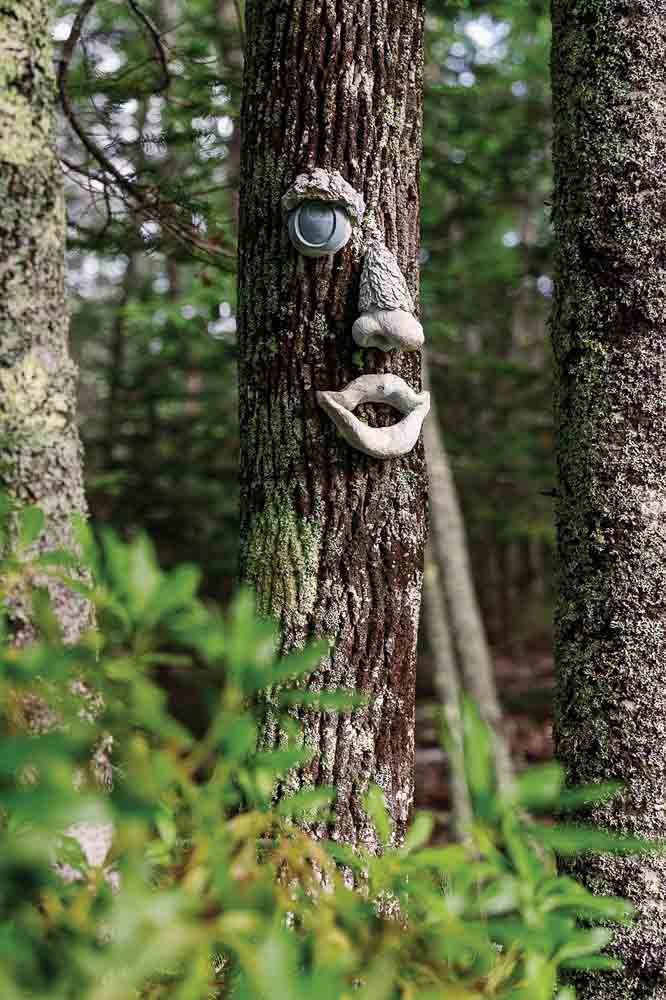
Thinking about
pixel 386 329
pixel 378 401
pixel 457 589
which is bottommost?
pixel 457 589

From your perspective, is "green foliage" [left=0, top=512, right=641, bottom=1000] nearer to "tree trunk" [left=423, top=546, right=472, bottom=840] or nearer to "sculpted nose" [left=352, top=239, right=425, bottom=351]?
"sculpted nose" [left=352, top=239, right=425, bottom=351]

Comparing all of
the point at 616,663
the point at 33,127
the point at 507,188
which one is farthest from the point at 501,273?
the point at 616,663

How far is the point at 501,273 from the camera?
8070 millimetres

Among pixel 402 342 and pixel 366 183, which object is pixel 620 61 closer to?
pixel 366 183

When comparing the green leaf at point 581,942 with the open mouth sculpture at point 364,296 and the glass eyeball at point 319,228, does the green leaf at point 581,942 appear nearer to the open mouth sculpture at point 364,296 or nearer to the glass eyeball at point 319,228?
the open mouth sculpture at point 364,296

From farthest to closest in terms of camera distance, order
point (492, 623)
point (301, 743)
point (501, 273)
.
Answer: point (492, 623)
point (501, 273)
point (301, 743)

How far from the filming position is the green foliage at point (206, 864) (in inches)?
22.5

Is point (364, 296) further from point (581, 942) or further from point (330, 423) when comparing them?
point (581, 942)

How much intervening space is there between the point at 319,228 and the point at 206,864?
149 cm

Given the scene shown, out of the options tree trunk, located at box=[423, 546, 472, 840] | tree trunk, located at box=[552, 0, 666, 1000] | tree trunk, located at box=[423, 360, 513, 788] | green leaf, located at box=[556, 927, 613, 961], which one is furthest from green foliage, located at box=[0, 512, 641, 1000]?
tree trunk, located at box=[423, 360, 513, 788]

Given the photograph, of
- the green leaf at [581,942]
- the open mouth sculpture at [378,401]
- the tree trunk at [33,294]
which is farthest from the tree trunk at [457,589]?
the green leaf at [581,942]

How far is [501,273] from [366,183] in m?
6.48

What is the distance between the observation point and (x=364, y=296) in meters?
1.89

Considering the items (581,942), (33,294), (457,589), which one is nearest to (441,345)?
(457,589)
